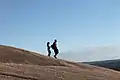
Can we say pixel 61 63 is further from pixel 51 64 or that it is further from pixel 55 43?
pixel 55 43

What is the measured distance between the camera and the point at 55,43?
3331 cm

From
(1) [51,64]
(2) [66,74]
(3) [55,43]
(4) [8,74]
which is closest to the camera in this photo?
(4) [8,74]

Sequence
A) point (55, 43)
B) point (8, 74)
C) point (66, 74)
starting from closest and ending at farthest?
1. point (8, 74)
2. point (66, 74)
3. point (55, 43)

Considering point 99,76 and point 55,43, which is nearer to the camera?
point 99,76

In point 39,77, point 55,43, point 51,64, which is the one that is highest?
point 55,43

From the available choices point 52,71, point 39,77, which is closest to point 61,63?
point 52,71

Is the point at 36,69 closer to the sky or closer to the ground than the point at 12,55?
closer to the ground

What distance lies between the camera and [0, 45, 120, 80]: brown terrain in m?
22.0

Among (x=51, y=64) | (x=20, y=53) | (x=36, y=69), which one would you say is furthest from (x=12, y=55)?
(x=36, y=69)

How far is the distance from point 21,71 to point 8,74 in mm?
1211

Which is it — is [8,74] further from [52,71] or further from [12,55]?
[12,55]

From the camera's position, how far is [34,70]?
77.0 ft

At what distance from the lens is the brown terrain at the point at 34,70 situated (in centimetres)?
2198

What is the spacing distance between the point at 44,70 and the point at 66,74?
145cm
